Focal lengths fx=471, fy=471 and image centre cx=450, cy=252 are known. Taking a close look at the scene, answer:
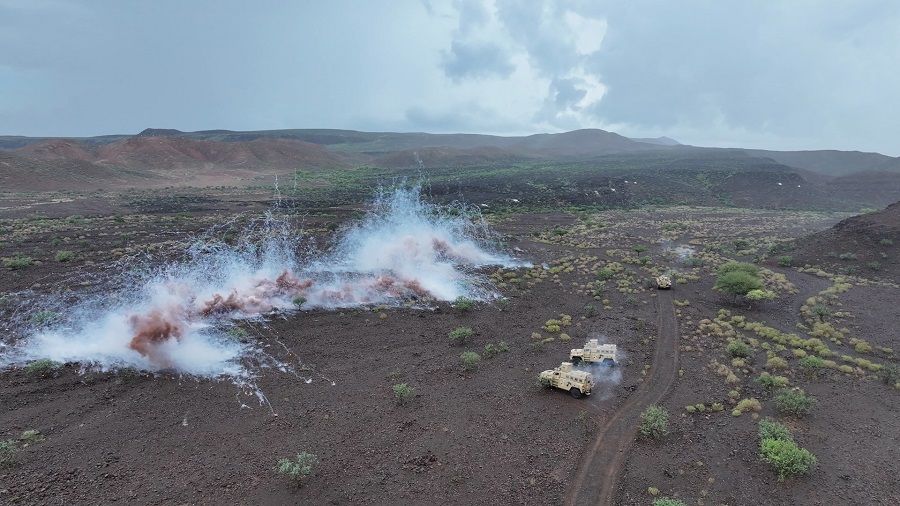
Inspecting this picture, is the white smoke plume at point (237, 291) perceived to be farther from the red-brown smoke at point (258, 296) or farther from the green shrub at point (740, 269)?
the green shrub at point (740, 269)

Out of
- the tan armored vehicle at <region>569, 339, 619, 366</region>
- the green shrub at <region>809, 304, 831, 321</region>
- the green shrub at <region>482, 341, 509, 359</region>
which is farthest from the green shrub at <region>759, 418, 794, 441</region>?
the green shrub at <region>809, 304, 831, 321</region>

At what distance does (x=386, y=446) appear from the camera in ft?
48.0

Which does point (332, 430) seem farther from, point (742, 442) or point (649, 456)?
point (742, 442)

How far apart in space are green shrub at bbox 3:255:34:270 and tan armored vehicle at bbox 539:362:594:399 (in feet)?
115

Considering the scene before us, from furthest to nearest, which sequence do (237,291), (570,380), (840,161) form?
(840,161) < (237,291) < (570,380)

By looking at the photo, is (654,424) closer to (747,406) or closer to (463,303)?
(747,406)

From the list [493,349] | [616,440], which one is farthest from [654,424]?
[493,349]

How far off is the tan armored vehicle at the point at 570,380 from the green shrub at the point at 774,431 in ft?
17.4

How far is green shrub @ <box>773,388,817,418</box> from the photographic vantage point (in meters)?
15.9

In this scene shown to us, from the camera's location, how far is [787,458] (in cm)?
1322

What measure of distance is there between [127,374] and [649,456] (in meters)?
18.7

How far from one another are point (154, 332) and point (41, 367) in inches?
146

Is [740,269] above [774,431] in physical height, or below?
above

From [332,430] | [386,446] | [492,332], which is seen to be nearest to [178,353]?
[332,430]
